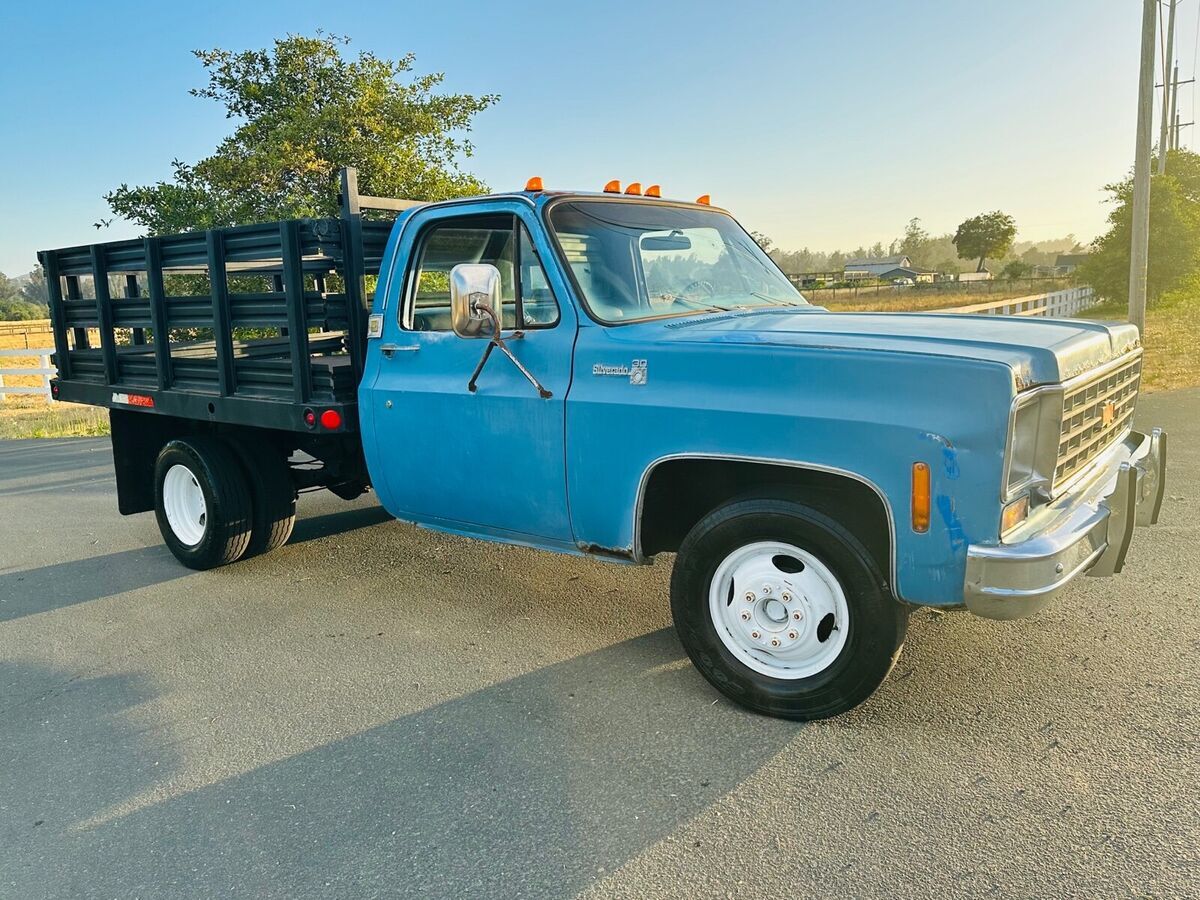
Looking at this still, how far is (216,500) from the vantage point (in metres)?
5.71

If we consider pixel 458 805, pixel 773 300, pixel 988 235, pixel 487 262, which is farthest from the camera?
pixel 988 235

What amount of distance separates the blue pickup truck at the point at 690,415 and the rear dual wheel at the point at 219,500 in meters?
0.03

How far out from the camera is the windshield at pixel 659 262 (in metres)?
4.23

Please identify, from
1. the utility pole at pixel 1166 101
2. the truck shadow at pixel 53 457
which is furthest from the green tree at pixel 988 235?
the truck shadow at pixel 53 457

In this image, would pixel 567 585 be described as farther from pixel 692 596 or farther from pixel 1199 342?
pixel 1199 342

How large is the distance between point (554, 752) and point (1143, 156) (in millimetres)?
14494

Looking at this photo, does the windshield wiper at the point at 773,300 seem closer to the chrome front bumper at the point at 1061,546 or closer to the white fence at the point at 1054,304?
the chrome front bumper at the point at 1061,546

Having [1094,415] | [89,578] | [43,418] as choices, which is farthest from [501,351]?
[43,418]

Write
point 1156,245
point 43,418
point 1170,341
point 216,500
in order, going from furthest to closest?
point 1156,245 < point 1170,341 < point 43,418 < point 216,500

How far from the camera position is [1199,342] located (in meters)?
19.2

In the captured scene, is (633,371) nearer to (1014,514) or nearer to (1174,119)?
(1014,514)

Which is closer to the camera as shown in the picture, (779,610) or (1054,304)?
(779,610)

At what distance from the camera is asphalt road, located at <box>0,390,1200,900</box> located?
284cm

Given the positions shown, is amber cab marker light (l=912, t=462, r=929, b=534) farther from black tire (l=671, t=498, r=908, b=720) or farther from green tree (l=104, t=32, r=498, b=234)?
green tree (l=104, t=32, r=498, b=234)
